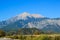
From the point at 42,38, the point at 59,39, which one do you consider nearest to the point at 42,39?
the point at 42,38

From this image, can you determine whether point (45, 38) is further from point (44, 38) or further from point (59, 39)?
point (59, 39)

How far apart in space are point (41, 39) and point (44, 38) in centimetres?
99

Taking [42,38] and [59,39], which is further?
[59,39]

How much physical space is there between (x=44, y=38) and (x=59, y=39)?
73.9 feet

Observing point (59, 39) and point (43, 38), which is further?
point (59, 39)

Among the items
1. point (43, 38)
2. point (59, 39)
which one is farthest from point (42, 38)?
point (59, 39)

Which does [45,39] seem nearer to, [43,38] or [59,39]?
[43,38]

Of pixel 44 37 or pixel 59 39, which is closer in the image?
pixel 44 37

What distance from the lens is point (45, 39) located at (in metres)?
53.1

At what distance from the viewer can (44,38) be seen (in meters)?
52.8

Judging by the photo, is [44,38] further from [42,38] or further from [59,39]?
[59,39]

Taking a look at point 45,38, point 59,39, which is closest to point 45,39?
point 45,38

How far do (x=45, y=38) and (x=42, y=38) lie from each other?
135cm

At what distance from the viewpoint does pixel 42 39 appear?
5206 cm
